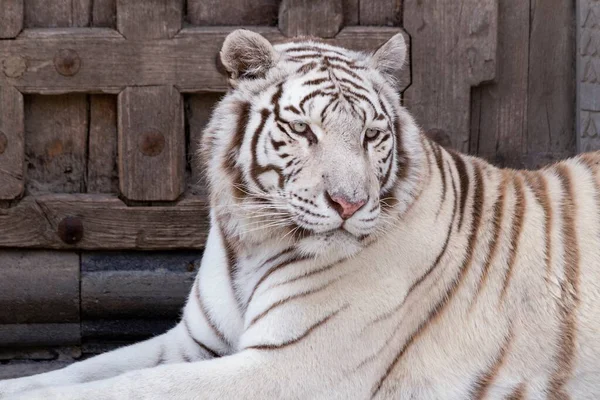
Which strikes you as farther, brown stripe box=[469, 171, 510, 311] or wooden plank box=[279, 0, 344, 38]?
wooden plank box=[279, 0, 344, 38]

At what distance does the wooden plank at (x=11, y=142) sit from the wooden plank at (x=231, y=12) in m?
0.70

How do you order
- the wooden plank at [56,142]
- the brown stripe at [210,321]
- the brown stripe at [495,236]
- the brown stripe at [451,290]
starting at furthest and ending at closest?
the wooden plank at [56,142] < the brown stripe at [210,321] < the brown stripe at [495,236] < the brown stripe at [451,290]

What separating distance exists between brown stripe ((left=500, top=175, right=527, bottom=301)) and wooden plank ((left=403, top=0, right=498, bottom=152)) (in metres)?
0.83

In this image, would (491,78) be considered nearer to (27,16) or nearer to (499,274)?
(499,274)

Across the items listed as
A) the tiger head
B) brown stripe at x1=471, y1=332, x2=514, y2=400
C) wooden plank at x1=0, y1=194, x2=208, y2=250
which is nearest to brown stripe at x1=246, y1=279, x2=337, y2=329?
the tiger head

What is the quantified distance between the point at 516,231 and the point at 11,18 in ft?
6.47

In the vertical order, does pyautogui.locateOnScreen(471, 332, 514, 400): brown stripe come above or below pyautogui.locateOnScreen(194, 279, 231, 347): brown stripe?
below

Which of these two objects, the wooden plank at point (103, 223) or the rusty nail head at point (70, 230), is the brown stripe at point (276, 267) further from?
the rusty nail head at point (70, 230)

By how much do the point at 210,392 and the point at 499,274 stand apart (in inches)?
34.6

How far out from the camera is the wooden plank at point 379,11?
3699 millimetres

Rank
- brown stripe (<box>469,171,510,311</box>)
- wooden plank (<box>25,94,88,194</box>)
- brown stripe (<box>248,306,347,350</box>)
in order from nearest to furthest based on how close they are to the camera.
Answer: brown stripe (<box>248,306,347,350</box>)
brown stripe (<box>469,171,510,311</box>)
wooden plank (<box>25,94,88,194</box>)

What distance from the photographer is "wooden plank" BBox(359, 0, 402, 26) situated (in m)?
3.70

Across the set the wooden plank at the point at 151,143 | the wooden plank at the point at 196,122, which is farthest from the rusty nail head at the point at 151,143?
the wooden plank at the point at 196,122

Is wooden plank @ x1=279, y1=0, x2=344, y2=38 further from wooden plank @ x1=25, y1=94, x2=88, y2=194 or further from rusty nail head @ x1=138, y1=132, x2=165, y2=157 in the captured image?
wooden plank @ x1=25, y1=94, x2=88, y2=194
